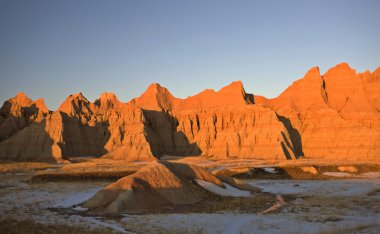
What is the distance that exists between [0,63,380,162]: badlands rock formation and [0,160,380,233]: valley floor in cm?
5085

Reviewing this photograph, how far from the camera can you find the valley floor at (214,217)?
64.5 ft

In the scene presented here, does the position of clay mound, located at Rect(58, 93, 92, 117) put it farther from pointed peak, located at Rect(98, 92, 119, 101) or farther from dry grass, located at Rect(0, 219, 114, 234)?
dry grass, located at Rect(0, 219, 114, 234)

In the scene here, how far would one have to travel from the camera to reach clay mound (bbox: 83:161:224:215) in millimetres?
24828

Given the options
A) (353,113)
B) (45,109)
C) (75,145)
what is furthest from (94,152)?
(353,113)

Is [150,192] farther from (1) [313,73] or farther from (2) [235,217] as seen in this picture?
(1) [313,73]

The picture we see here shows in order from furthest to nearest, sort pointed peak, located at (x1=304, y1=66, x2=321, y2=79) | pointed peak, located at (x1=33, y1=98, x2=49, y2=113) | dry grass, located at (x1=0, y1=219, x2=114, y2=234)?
pointed peak, located at (x1=33, y1=98, x2=49, y2=113) < pointed peak, located at (x1=304, y1=66, x2=321, y2=79) < dry grass, located at (x1=0, y1=219, x2=114, y2=234)

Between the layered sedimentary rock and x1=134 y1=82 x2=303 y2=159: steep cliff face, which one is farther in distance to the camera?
x1=134 y1=82 x2=303 y2=159: steep cliff face

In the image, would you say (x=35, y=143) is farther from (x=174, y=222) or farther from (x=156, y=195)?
(x=174, y=222)

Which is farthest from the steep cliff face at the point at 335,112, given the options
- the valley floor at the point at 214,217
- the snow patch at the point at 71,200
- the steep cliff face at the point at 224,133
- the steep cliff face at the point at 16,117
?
the snow patch at the point at 71,200

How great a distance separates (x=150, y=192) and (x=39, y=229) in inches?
351

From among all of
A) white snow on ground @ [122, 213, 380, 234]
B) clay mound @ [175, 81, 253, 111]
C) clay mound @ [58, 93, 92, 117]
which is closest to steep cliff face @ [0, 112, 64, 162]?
clay mound @ [58, 93, 92, 117]

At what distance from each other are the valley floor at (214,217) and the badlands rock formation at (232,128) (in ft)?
167

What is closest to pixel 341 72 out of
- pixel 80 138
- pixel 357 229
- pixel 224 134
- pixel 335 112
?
pixel 335 112

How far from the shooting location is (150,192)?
27.2 m
